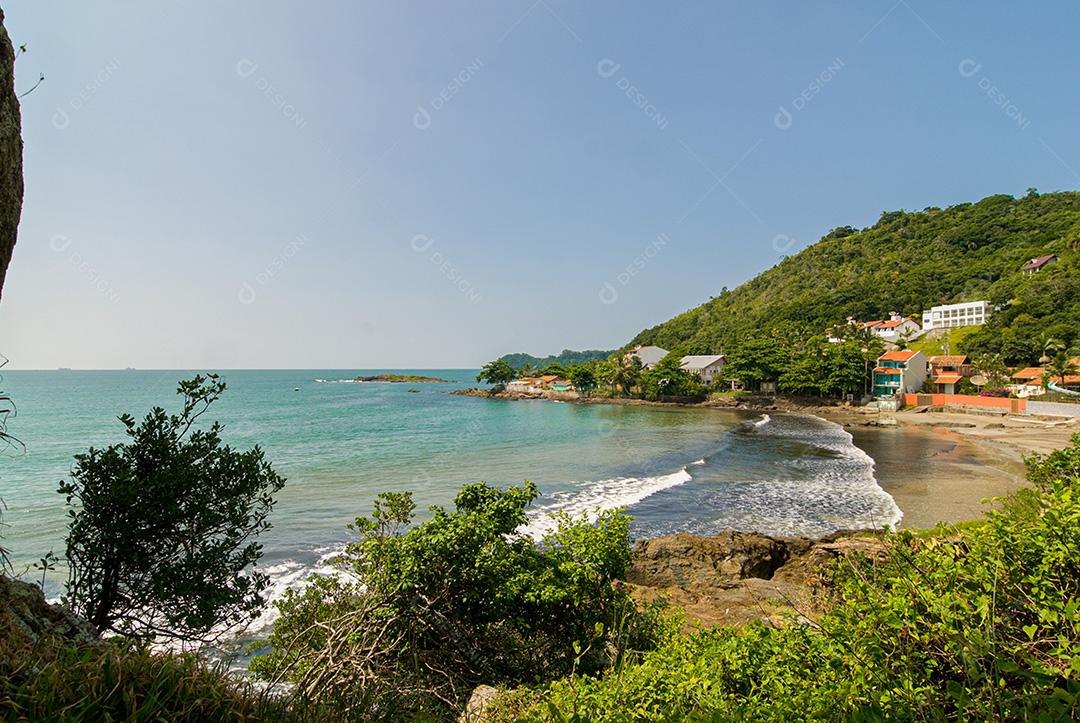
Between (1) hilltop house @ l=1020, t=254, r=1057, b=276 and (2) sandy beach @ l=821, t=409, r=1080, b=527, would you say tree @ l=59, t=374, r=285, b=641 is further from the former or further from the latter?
(1) hilltop house @ l=1020, t=254, r=1057, b=276

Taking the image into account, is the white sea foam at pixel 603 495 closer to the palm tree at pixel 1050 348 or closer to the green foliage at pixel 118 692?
the green foliage at pixel 118 692

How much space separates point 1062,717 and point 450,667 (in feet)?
18.8

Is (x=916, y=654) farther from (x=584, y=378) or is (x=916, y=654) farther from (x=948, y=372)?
(x=584, y=378)

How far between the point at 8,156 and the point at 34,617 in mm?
3946

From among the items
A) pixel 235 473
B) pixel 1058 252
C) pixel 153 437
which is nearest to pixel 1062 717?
pixel 235 473

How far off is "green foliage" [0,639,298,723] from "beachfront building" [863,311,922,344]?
9964 cm

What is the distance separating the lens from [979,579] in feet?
10.8

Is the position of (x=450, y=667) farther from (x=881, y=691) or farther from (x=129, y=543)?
(x=881, y=691)

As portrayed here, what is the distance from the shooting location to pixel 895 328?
8619 cm

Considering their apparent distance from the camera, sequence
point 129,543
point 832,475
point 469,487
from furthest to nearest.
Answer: point 832,475, point 469,487, point 129,543

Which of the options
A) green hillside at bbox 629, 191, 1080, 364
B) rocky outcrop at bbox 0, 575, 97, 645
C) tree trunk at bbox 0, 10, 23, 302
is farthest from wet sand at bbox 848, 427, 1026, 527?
green hillside at bbox 629, 191, 1080, 364

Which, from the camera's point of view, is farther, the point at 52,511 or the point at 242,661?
the point at 52,511

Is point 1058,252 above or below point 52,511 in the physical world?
above

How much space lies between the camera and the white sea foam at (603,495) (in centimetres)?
1731
